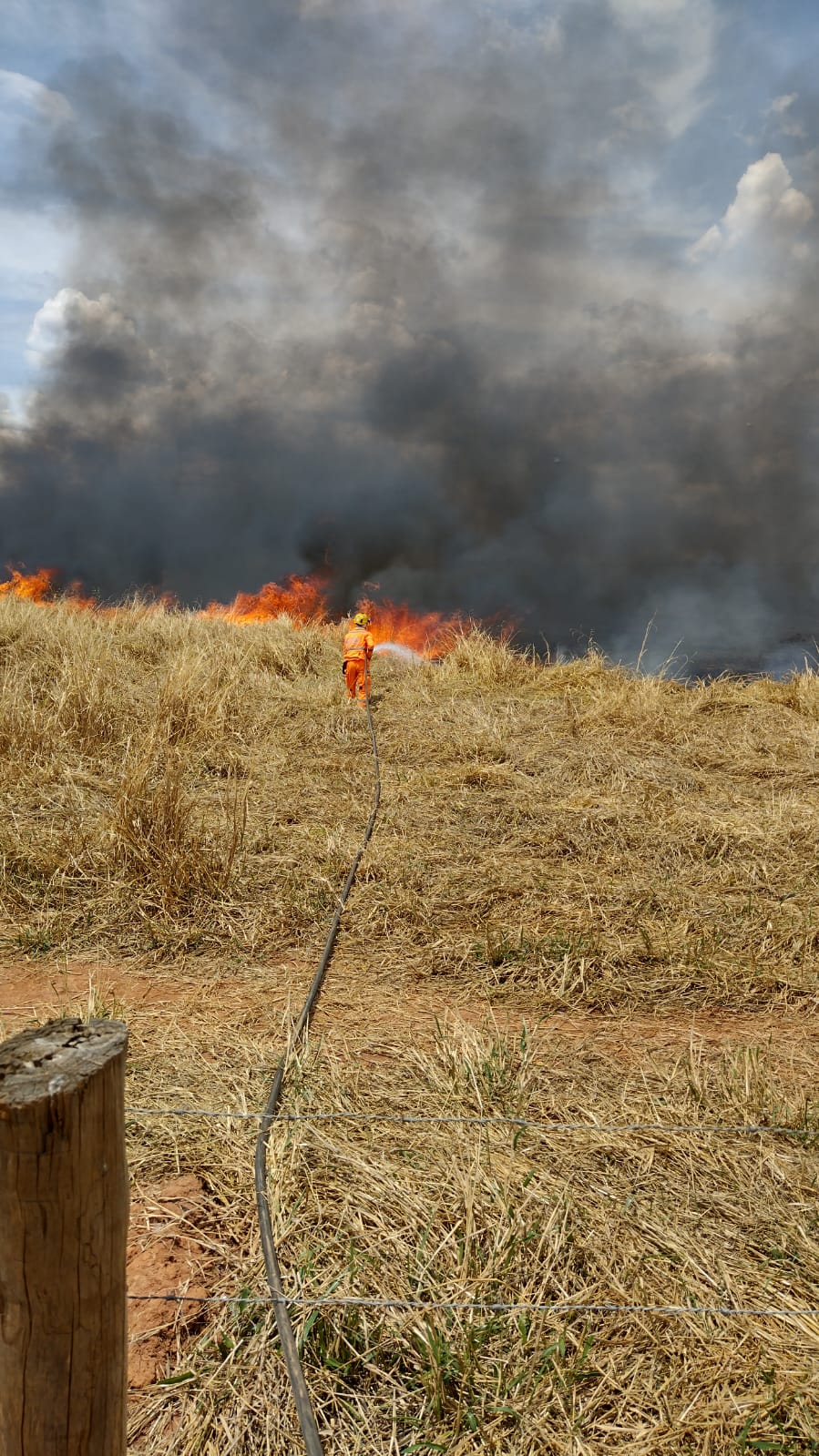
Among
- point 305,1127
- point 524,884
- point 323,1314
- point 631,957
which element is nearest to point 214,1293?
point 323,1314

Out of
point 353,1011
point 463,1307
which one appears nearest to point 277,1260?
point 463,1307

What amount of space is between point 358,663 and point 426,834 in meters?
3.94

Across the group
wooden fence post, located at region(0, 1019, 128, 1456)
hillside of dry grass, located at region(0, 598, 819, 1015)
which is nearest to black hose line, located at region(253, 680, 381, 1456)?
wooden fence post, located at region(0, 1019, 128, 1456)

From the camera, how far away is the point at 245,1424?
178cm

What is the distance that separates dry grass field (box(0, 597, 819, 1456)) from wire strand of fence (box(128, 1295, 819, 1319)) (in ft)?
0.06

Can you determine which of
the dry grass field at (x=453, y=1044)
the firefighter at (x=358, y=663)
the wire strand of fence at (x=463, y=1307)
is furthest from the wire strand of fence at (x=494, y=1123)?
the firefighter at (x=358, y=663)

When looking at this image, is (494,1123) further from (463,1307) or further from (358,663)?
(358,663)

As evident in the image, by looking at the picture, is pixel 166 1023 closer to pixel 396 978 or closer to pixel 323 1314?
pixel 396 978

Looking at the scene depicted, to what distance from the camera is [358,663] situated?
9.01m

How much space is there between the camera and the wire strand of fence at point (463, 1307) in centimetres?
195

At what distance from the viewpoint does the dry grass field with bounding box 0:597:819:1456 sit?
6.21 ft

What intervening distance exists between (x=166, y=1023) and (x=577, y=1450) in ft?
7.09

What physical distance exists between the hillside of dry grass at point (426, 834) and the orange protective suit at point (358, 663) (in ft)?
1.45

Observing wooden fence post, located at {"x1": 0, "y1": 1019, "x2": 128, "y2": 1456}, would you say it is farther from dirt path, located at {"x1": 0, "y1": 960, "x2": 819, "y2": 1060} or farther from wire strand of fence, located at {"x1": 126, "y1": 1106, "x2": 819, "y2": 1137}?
dirt path, located at {"x1": 0, "y1": 960, "x2": 819, "y2": 1060}
